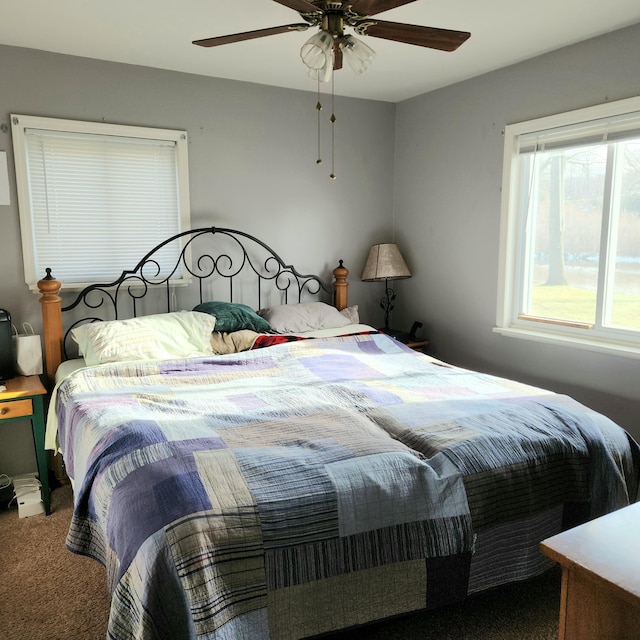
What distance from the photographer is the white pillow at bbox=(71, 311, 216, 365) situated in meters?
2.79

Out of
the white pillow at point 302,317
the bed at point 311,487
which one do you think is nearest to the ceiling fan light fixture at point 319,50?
the bed at point 311,487

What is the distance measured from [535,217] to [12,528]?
3.24 meters

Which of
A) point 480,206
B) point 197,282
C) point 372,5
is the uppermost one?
point 372,5

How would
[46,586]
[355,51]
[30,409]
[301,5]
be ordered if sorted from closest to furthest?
[301,5] → [355,51] → [46,586] → [30,409]

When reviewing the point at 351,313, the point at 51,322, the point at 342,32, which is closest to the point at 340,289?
the point at 351,313

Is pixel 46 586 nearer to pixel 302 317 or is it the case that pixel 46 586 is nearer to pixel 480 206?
pixel 302 317

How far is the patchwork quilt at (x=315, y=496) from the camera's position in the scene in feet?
Result: 4.56

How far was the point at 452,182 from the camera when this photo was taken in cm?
373

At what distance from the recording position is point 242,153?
359 cm

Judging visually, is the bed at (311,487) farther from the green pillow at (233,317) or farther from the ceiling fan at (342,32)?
the ceiling fan at (342,32)

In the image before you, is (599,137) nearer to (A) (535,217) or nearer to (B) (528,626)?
(A) (535,217)

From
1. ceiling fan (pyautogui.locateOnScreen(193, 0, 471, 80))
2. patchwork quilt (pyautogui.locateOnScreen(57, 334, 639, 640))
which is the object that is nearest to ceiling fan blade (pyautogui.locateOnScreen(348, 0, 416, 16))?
ceiling fan (pyautogui.locateOnScreen(193, 0, 471, 80))

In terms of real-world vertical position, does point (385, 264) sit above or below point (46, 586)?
above

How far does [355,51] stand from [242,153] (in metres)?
1.64
